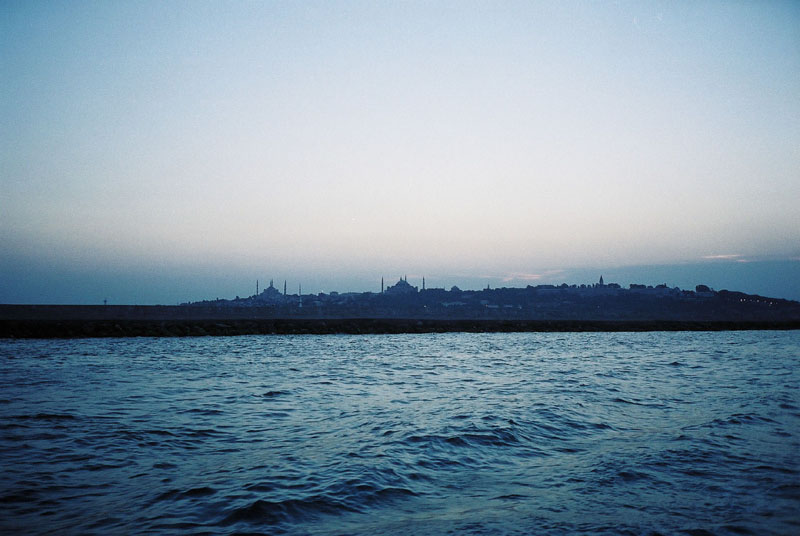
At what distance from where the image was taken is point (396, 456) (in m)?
7.46

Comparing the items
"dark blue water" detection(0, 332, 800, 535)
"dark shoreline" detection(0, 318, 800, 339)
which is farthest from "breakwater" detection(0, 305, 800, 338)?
"dark blue water" detection(0, 332, 800, 535)

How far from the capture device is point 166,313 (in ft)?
192

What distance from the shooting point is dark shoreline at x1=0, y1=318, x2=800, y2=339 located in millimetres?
39094

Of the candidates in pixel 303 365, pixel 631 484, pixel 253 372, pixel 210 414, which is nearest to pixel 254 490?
pixel 631 484

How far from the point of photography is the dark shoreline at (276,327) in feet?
128

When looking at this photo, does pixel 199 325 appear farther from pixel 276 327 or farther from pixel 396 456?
pixel 396 456

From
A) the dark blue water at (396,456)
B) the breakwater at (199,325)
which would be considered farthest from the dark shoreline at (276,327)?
the dark blue water at (396,456)

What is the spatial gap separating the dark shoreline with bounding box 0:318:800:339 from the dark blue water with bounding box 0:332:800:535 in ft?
86.5

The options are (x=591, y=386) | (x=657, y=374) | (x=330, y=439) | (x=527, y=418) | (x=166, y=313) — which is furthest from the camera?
(x=166, y=313)

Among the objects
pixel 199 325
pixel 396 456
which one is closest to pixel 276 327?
pixel 199 325

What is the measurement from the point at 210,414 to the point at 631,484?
813cm

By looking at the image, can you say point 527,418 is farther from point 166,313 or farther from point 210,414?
point 166,313

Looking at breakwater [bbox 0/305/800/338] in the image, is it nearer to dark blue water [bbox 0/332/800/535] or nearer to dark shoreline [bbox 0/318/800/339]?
dark shoreline [bbox 0/318/800/339]

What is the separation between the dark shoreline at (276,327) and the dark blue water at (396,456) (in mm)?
26351
